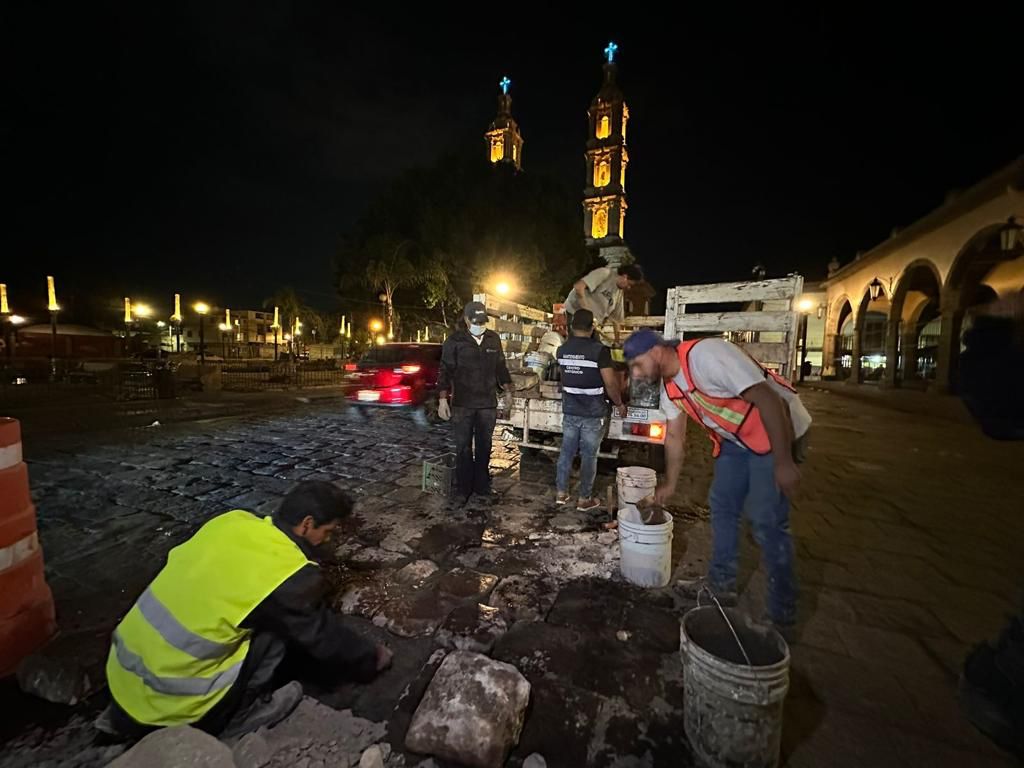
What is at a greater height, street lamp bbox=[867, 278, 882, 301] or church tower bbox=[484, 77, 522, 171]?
church tower bbox=[484, 77, 522, 171]

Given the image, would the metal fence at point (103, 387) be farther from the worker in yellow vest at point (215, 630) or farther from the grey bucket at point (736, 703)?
the grey bucket at point (736, 703)

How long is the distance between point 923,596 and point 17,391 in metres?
19.7

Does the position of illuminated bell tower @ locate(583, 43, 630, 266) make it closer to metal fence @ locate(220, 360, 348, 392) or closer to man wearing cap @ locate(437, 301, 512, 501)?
metal fence @ locate(220, 360, 348, 392)

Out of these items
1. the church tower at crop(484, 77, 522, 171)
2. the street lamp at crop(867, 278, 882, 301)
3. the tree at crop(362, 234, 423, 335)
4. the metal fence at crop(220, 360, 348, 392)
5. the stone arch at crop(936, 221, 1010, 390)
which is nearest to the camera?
the stone arch at crop(936, 221, 1010, 390)

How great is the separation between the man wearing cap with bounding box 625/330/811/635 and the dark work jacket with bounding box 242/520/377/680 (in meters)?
1.96

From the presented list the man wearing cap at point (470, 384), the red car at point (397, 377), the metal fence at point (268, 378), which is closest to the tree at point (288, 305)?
the metal fence at point (268, 378)

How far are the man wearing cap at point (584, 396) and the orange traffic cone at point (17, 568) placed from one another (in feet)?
12.2

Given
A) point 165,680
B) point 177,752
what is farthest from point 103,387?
point 177,752

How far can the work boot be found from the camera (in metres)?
1.86

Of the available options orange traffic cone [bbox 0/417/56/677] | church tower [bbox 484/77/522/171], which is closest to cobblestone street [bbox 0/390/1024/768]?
orange traffic cone [bbox 0/417/56/677]


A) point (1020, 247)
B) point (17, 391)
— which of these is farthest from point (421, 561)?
point (1020, 247)

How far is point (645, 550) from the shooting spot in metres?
3.01

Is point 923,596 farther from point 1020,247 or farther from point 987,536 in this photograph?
point 1020,247

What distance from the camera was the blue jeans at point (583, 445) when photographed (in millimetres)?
4367
